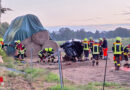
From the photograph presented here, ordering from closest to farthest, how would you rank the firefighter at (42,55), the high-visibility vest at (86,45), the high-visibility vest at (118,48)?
the high-visibility vest at (118,48) → the firefighter at (42,55) → the high-visibility vest at (86,45)

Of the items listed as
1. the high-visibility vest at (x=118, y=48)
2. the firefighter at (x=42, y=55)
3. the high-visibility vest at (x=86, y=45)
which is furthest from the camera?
the high-visibility vest at (x=86, y=45)

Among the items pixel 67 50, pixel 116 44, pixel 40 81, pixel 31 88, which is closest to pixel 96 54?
pixel 116 44

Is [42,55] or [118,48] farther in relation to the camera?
[42,55]

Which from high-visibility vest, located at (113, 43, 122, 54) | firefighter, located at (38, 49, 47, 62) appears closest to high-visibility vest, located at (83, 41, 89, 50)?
firefighter, located at (38, 49, 47, 62)

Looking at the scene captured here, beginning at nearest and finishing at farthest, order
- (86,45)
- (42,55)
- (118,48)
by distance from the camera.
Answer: (118,48) → (42,55) → (86,45)

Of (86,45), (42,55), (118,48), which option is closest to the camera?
(118,48)

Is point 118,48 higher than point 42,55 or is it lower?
higher

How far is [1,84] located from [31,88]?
0.87 meters

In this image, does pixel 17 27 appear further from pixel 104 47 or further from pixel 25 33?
pixel 104 47

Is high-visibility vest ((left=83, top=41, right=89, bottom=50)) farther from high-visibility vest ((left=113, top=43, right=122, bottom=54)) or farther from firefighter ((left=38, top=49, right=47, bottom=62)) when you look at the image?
high-visibility vest ((left=113, top=43, right=122, bottom=54))

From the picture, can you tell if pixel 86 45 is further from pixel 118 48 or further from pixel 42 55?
pixel 118 48

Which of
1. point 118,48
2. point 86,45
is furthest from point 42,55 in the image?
point 118,48

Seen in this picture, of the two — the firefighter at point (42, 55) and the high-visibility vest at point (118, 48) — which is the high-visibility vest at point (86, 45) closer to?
the firefighter at point (42, 55)

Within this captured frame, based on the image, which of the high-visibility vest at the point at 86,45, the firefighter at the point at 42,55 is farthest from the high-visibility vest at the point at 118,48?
the firefighter at the point at 42,55
